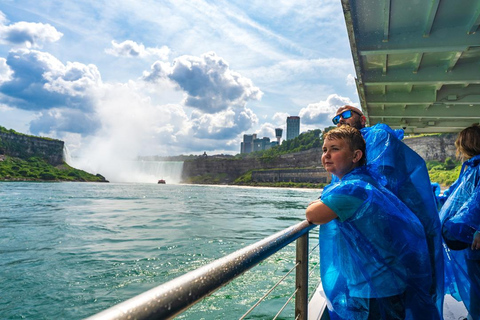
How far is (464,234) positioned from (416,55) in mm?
4541

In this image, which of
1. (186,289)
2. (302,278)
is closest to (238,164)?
(302,278)

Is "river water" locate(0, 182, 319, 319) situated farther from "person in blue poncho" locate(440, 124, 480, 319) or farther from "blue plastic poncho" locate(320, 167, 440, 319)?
"blue plastic poncho" locate(320, 167, 440, 319)

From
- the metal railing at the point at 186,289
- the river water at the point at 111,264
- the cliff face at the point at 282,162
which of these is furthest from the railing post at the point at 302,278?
the cliff face at the point at 282,162

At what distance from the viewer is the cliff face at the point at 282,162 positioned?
70500mm

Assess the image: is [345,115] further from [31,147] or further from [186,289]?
[31,147]

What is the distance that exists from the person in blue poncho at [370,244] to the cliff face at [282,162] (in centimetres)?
7755

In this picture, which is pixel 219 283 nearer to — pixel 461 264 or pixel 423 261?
pixel 423 261

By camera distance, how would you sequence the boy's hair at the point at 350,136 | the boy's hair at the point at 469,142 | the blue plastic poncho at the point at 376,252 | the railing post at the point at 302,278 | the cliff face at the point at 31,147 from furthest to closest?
the cliff face at the point at 31,147 < the boy's hair at the point at 469,142 < the railing post at the point at 302,278 < the boy's hair at the point at 350,136 < the blue plastic poncho at the point at 376,252

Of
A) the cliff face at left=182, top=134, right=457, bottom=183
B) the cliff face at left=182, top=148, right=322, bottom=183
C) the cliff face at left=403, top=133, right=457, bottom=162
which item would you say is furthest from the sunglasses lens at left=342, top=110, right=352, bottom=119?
the cliff face at left=182, top=148, right=322, bottom=183

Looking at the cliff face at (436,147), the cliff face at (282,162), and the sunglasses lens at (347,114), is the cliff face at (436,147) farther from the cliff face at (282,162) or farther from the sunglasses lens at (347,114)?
the sunglasses lens at (347,114)

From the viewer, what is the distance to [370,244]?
5.41 ft

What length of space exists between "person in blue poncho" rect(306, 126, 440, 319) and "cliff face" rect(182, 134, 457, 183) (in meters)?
77.5

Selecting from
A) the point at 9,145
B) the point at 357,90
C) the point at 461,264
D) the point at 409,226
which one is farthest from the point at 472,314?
the point at 9,145

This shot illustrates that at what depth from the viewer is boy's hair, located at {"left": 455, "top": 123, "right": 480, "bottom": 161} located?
2490mm
